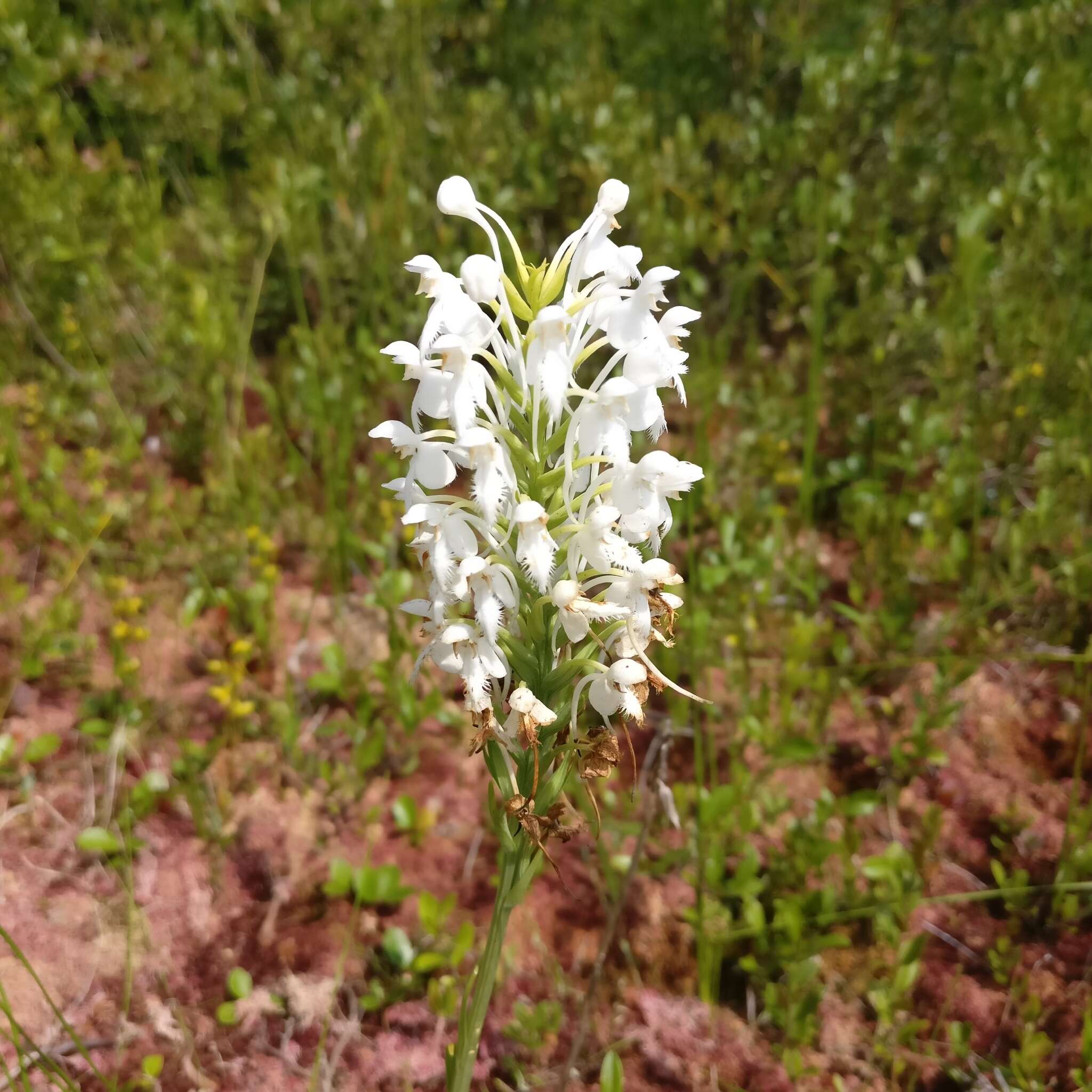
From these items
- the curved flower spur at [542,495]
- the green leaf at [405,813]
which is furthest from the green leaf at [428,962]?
the curved flower spur at [542,495]

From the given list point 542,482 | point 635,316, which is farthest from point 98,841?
point 635,316

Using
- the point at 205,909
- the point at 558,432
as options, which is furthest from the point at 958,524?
the point at 205,909

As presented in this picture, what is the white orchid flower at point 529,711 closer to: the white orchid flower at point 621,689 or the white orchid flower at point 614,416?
the white orchid flower at point 621,689

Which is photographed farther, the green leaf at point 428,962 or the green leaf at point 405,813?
the green leaf at point 405,813

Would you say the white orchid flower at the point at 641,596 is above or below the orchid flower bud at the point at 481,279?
below

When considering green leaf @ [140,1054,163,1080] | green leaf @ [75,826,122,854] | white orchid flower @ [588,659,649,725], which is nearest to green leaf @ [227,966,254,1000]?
green leaf @ [140,1054,163,1080]
